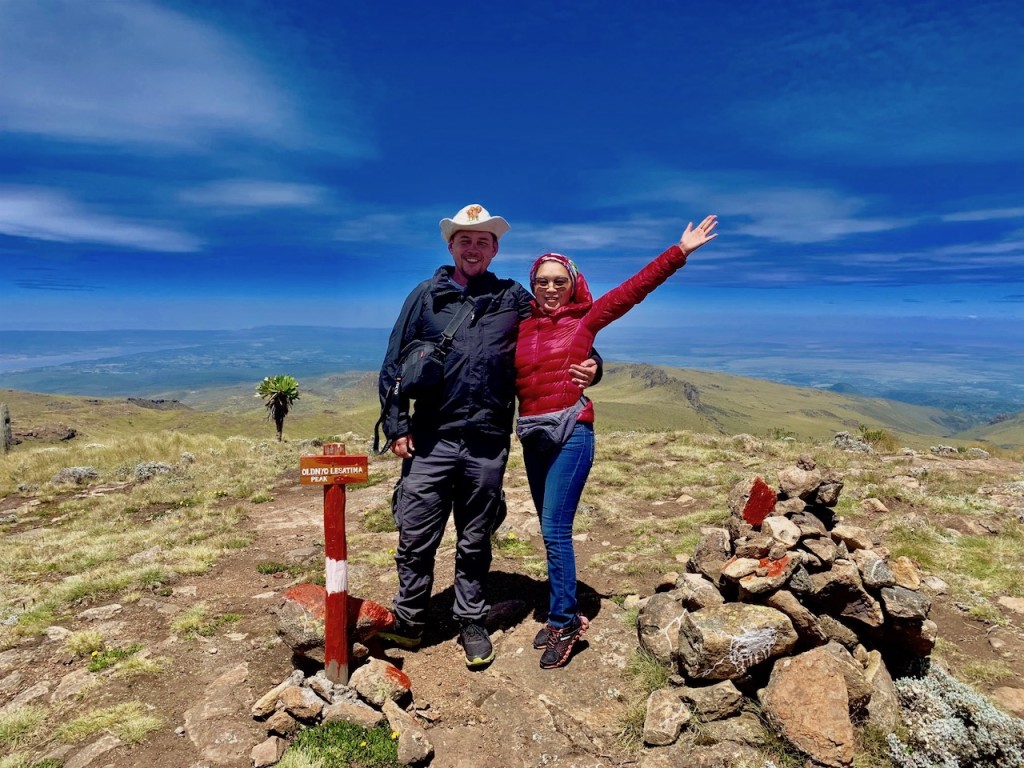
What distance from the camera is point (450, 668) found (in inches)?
243

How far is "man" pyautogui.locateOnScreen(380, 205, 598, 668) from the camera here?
5602mm

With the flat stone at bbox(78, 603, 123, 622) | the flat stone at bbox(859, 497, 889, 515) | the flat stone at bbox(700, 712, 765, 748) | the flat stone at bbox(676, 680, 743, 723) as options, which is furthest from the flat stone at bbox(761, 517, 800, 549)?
the flat stone at bbox(78, 603, 123, 622)

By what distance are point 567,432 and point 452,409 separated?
126cm

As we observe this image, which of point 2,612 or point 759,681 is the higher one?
point 759,681

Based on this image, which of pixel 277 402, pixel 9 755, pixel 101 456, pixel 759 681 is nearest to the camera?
pixel 9 755

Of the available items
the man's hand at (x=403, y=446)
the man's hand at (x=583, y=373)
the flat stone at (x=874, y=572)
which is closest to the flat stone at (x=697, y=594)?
the flat stone at (x=874, y=572)

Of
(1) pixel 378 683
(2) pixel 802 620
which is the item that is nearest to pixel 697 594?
(2) pixel 802 620

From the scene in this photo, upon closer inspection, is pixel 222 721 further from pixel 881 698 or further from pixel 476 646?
pixel 881 698

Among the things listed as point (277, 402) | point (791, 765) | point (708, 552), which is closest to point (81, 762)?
point (791, 765)

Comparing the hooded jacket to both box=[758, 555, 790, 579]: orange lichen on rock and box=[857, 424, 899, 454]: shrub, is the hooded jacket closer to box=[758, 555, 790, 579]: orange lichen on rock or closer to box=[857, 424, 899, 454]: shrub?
box=[758, 555, 790, 579]: orange lichen on rock

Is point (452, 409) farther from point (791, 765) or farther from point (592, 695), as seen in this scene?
point (791, 765)

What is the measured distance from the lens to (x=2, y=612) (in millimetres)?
7906

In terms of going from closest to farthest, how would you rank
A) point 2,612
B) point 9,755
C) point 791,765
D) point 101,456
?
point 791,765
point 9,755
point 2,612
point 101,456

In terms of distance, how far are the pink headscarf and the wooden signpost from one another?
104 inches
